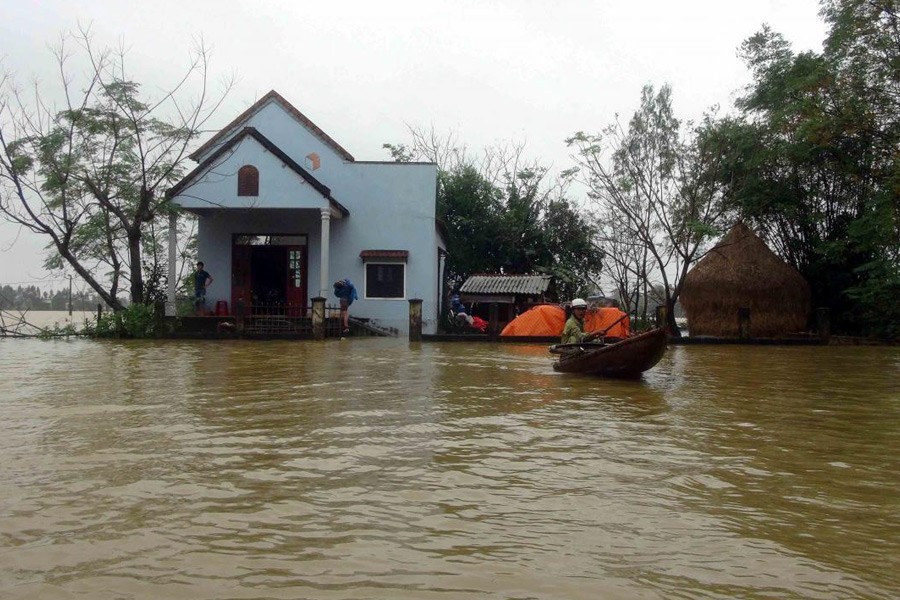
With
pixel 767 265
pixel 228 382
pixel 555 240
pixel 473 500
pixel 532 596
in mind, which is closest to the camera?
pixel 532 596

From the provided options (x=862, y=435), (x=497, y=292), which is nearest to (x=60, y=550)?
(x=862, y=435)

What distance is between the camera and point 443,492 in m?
4.59

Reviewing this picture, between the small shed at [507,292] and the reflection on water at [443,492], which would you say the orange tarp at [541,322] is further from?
the reflection on water at [443,492]

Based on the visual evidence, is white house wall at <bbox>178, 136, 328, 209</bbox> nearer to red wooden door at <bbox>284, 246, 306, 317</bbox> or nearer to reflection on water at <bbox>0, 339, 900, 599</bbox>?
red wooden door at <bbox>284, 246, 306, 317</bbox>

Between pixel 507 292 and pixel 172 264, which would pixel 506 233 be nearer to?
pixel 507 292

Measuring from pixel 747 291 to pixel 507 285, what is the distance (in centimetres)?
682

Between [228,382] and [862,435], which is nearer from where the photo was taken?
[862,435]

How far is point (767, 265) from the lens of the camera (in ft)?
75.2

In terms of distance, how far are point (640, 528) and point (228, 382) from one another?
7.01 m

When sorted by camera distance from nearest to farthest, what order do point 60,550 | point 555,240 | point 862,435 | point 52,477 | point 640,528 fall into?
1. point 60,550
2. point 640,528
3. point 52,477
4. point 862,435
5. point 555,240

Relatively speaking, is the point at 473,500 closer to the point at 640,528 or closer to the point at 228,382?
the point at 640,528

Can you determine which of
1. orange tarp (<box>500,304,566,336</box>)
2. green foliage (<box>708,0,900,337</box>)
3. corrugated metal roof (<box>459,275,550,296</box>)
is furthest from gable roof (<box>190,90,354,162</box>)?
green foliage (<box>708,0,900,337</box>)

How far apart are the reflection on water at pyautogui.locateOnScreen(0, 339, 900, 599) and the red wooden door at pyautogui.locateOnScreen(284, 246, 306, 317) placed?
1389 cm

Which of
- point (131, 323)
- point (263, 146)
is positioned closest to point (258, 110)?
point (263, 146)
